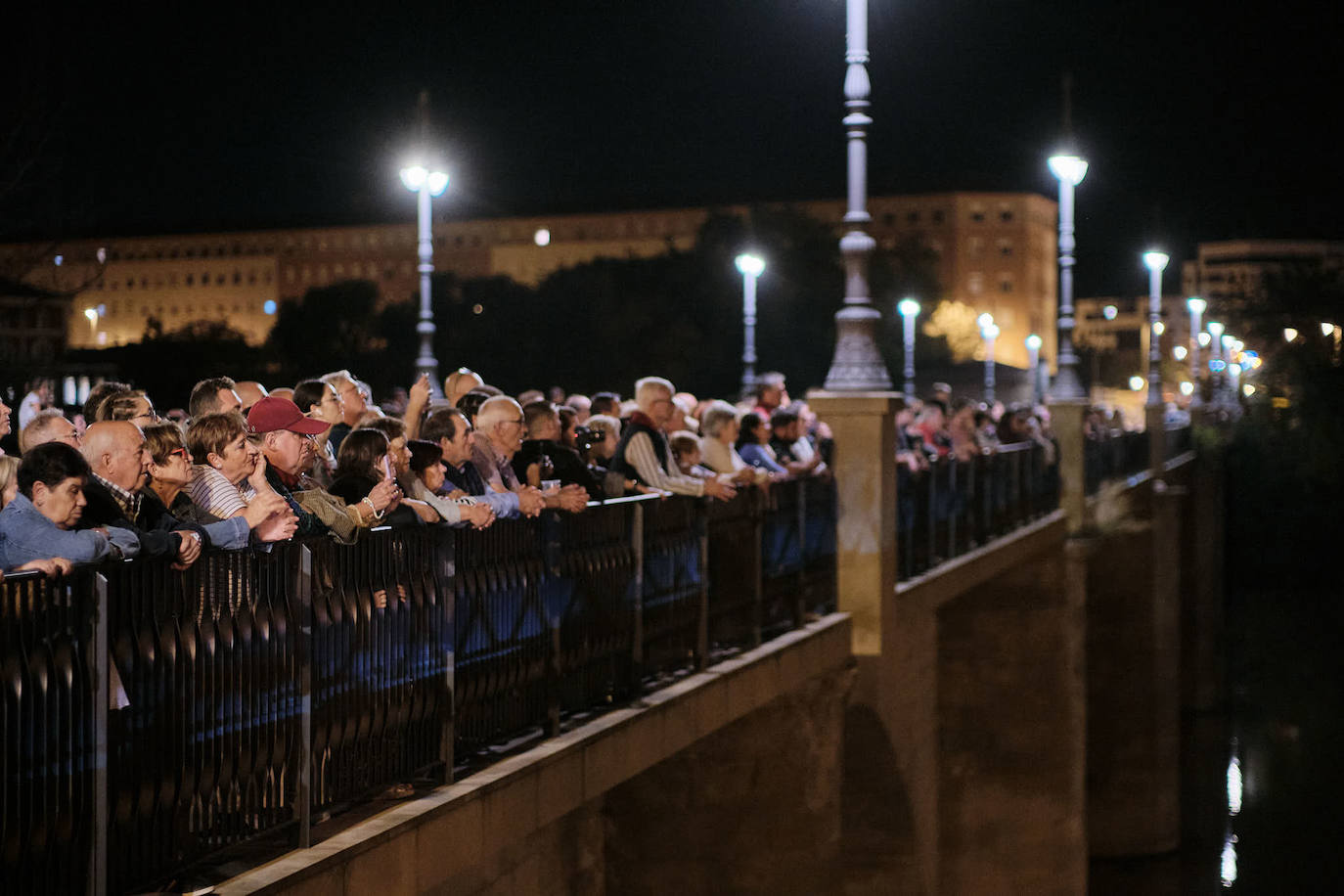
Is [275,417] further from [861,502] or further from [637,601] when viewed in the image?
[861,502]

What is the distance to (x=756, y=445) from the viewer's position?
11.8 m

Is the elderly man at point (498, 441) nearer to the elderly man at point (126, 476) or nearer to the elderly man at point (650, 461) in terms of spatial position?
the elderly man at point (650, 461)

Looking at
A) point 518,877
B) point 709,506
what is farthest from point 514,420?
point 518,877

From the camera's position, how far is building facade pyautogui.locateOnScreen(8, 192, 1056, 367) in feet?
435

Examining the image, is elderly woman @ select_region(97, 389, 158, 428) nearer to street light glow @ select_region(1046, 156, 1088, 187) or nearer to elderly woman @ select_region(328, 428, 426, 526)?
elderly woman @ select_region(328, 428, 426, 526)

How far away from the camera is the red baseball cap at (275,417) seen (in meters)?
6.42

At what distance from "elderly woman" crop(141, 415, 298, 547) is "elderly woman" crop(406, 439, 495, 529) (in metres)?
1.16

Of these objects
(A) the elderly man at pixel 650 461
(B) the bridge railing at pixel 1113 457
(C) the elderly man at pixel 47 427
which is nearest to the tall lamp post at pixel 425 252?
(B) the bridge railing at pixel 1113 457

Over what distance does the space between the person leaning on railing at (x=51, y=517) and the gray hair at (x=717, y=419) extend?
5844 mm

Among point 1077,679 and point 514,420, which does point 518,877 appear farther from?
point 1077,679

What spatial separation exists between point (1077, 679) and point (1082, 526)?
262cm

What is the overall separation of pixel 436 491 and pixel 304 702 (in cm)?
174

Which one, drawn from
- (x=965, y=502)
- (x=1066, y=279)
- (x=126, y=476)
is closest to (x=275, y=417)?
(x=126, y=476)

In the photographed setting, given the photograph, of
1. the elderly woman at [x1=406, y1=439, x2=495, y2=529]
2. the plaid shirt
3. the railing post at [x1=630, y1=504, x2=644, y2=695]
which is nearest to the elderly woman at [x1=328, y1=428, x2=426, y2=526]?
the elderly woman at [x1=406, y1=439, x2=495, y2=529]
